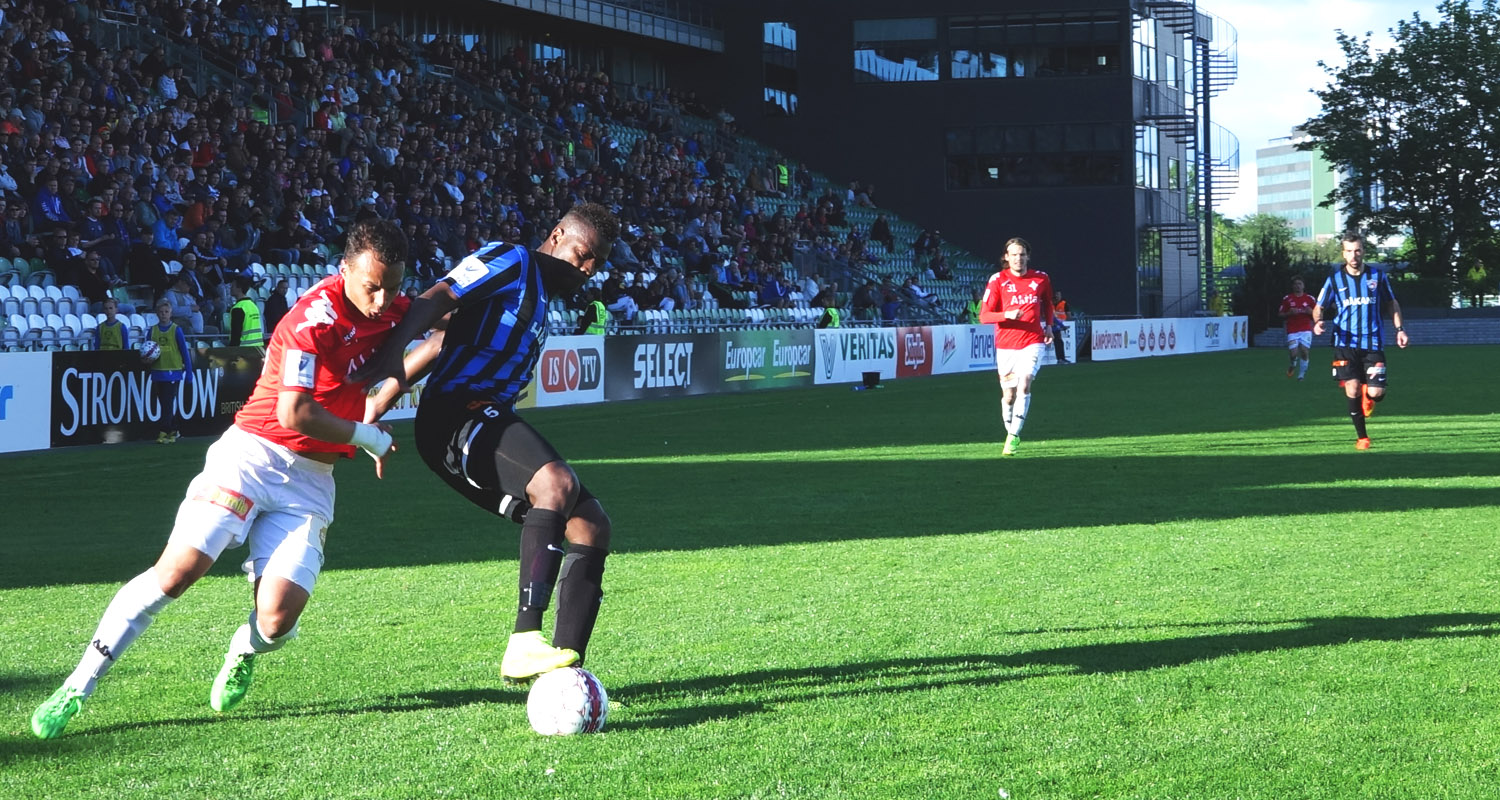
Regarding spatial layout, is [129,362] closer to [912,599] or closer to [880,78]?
[912,599]

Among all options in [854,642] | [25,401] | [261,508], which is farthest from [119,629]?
[25,401]

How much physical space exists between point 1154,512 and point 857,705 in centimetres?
641

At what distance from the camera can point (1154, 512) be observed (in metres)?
11.7

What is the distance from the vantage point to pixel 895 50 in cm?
5653

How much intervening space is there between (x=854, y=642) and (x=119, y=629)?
3.00 m

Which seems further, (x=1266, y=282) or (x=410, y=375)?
(x=1266, y=282)

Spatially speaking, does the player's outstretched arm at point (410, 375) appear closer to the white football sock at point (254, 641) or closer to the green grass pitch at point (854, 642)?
the white football sock at point (254, 641)

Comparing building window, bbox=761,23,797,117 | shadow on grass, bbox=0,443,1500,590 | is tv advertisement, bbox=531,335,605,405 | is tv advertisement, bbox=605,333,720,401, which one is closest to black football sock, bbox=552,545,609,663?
shadow on grass, bbox=0,443,1500,590

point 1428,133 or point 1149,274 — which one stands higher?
point 1428,133

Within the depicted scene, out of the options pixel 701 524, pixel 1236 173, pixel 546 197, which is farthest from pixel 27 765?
pixel 1236 173

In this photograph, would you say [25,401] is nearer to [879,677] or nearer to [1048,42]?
[879,677]

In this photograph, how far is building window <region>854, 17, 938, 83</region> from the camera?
55938 mm

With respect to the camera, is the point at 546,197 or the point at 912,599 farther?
the point at 546,197

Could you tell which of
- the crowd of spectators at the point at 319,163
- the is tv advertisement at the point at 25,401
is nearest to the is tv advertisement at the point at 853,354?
the crowd of spectators at the point at 319,163
